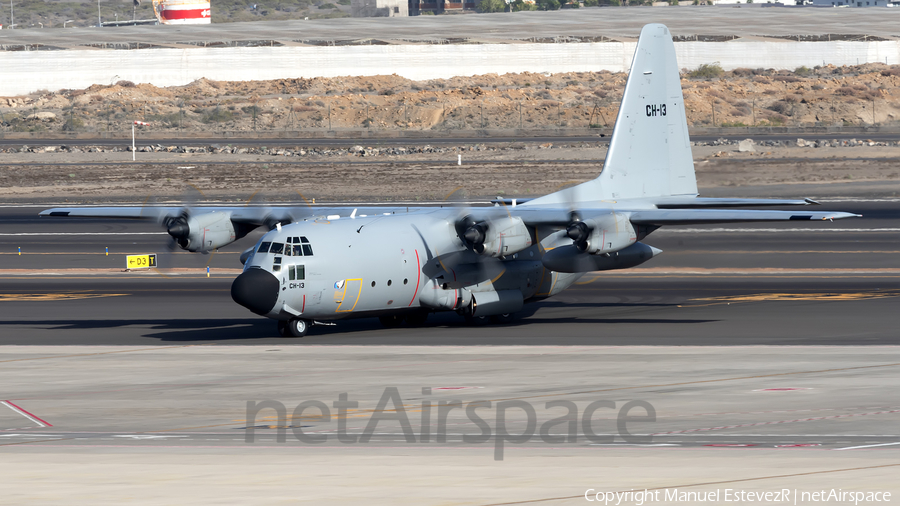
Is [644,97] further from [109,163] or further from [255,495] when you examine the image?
[109,163]

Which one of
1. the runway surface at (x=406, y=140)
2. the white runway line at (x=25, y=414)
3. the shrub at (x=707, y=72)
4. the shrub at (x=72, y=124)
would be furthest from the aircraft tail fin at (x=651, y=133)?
the shrub at (x=707, y=72)

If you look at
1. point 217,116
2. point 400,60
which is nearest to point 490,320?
point 217,116

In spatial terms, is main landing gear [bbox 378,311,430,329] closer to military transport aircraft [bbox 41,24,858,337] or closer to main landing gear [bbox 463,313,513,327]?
military transport aircraft [bbox 41,24,858,337]

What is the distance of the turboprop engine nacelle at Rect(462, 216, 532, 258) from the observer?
2978 cm

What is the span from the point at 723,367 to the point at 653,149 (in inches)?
503

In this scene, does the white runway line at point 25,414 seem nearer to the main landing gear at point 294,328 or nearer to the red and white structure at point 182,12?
the main landing gear at point 294,328

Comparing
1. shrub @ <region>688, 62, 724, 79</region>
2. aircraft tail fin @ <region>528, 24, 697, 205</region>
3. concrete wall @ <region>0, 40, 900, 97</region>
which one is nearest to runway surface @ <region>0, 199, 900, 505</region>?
aircraft tail fin @ <region>528, 24, 697, 205</region>

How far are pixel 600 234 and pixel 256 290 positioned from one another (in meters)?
9.08

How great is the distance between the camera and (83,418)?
1922 cm

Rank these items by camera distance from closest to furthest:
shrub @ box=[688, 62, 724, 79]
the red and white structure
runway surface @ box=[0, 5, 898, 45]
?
shrub @ box=[688, 62, 724, 79] < runway surface @ box=[0, 5, 898, 45] < the red and white structure

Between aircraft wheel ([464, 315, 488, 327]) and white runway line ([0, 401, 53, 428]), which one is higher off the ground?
white runway line ([0, 401, 53, 428])

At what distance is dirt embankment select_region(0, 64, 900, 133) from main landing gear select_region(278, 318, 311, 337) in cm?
7739

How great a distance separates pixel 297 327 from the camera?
1131 inches

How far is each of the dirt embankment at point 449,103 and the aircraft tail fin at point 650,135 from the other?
68585 mm
